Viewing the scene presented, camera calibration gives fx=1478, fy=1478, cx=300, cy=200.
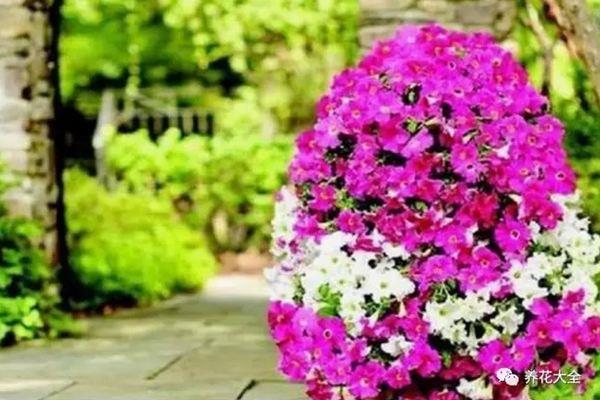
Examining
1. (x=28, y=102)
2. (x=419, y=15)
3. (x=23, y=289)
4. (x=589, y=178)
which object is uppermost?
(x=419, y=15)

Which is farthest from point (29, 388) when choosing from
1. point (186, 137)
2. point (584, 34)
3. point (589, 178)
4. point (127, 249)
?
point (186, 137)

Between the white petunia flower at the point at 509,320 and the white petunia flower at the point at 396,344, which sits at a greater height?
the white petunia flower at the point at 509,320

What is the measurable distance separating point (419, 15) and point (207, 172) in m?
7.56

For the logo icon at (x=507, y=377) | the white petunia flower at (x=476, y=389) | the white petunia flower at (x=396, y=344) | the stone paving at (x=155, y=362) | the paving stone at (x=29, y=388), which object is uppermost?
the white petunia flower at (x=396, y=344)

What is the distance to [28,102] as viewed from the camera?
25.1ft

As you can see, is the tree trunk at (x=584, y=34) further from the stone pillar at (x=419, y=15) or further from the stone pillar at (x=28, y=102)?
the stone pillar at (x=28, y=102)

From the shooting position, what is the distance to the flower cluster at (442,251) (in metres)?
4.34

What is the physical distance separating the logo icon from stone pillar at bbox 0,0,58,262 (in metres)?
3.77

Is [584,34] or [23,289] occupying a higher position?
[584,34]

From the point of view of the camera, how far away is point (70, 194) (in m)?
10.9

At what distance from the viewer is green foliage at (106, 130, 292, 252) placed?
14.4m

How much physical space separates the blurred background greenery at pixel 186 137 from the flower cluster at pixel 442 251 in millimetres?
2225

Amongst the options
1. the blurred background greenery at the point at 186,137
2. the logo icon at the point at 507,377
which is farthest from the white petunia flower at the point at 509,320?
the blurred background greenery at the point at 186,137

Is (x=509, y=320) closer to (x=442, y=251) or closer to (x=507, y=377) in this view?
(x=507, y=377)
